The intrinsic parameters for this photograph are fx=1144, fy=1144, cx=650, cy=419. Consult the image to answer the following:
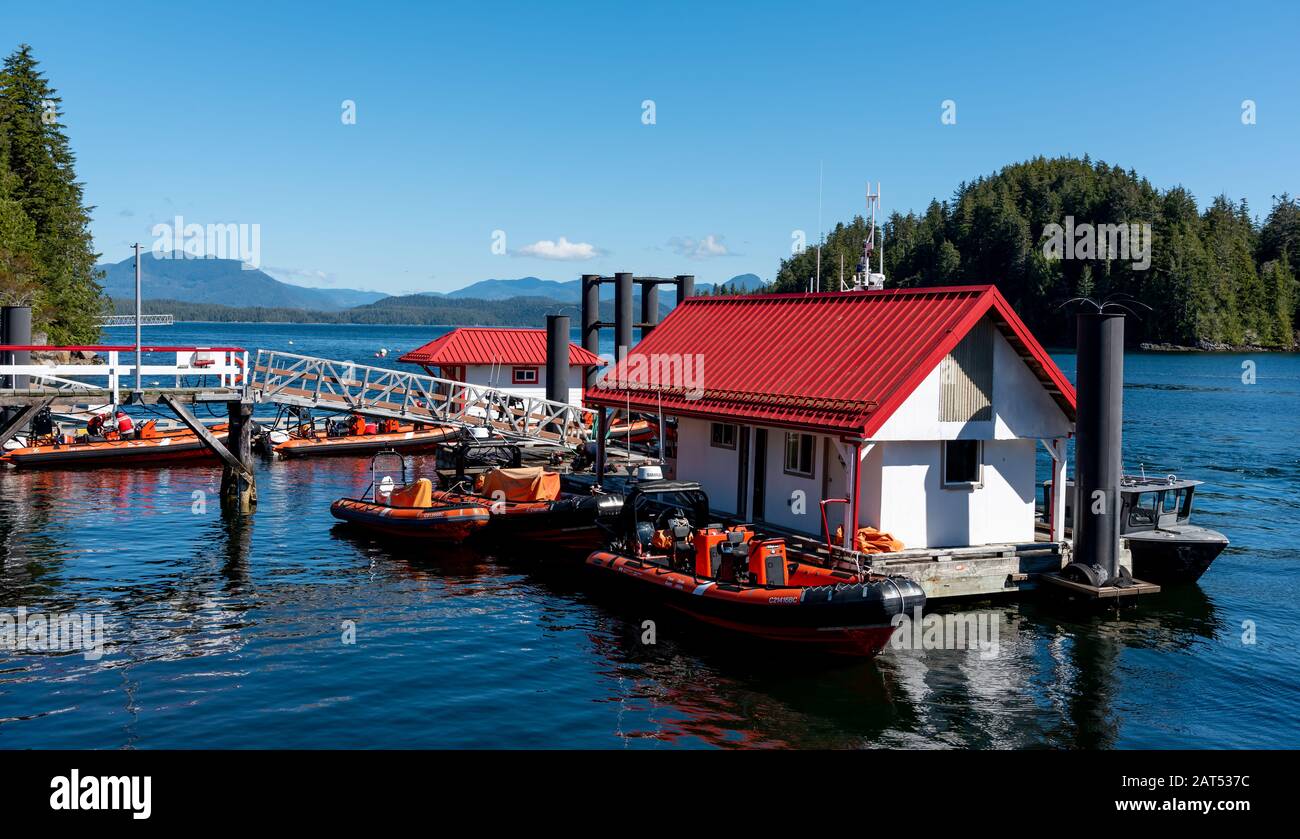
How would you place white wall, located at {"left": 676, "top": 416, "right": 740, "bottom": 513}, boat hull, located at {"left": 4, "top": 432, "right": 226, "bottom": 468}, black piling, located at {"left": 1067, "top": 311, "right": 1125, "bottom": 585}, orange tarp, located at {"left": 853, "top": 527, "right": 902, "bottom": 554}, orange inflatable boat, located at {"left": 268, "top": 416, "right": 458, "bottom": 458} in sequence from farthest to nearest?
orange inflatable boat, located at {"left": 268, "top": 416, "right": 458, "bottom": 458} < boat hull, located at {"left": 4, "top": 432, "right": 226, "bottom": 468} < white wall, located at {"left": 676, "top": 416, "right": 740, "bottom": 513} < black piling, located at {"left": 1067, "top": 311, "right": 1125, "bottom": 585} < orange tarp, located at {"left": 853, "top": 527, "right": 902, "bottom": 554}

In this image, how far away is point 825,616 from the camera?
63.7ft

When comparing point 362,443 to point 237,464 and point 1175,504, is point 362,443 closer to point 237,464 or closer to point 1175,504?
point 237,464

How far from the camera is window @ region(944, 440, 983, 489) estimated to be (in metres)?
23.8

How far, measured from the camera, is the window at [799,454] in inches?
971

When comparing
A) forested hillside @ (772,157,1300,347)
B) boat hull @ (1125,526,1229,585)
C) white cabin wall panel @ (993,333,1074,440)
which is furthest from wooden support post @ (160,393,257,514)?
forested hillside @ (772,157,1300,347)

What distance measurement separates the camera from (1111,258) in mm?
159750

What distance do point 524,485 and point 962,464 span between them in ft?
38.3

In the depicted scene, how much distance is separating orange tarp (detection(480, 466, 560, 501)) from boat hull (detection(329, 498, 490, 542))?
3.45 feet

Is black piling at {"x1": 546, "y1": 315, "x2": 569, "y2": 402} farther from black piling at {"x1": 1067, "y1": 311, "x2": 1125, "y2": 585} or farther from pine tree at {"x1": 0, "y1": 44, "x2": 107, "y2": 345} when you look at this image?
pine tree at {"x1": 0, "y1": 44, "x2": 107, "y2": 345}

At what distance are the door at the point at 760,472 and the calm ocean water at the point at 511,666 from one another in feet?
12.9
